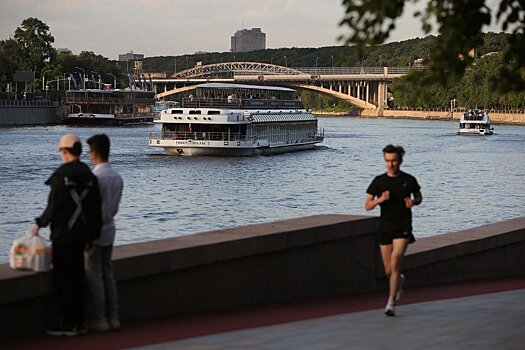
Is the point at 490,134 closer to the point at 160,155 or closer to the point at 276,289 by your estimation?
the point at 160,155

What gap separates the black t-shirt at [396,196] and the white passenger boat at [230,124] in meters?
63.3

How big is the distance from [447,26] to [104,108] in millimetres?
157437

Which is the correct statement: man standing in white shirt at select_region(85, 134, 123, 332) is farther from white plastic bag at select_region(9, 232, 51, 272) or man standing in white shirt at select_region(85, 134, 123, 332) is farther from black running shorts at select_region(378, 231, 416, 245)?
black running shorts at select_region(378, 231, 416, 245)

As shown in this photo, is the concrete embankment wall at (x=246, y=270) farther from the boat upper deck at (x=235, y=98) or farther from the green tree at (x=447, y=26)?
the boat upper deck at (x=235, y=98)

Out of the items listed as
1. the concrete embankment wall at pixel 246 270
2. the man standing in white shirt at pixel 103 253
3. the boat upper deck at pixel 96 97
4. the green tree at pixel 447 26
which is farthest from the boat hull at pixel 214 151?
the boat upper deck at pixel 96 97

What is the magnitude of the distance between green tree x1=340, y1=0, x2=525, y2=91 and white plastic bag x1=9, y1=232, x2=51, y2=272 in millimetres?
3854

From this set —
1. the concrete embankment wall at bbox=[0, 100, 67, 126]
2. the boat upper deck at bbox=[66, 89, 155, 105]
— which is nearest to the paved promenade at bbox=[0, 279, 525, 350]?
the concrete embankment wall at bbox=[0, 100, 67, 126]

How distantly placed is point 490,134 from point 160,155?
199 feet

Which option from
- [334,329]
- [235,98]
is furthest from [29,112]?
[334,329]

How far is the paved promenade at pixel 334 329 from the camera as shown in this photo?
1180 centimetres

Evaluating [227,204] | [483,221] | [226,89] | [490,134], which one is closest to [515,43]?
[483,221]

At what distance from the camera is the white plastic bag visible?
1169 centimetres

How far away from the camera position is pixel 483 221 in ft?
143

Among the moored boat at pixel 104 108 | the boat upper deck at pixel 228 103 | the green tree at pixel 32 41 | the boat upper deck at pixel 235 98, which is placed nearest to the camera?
the boat upper deck at pixel 228 103
